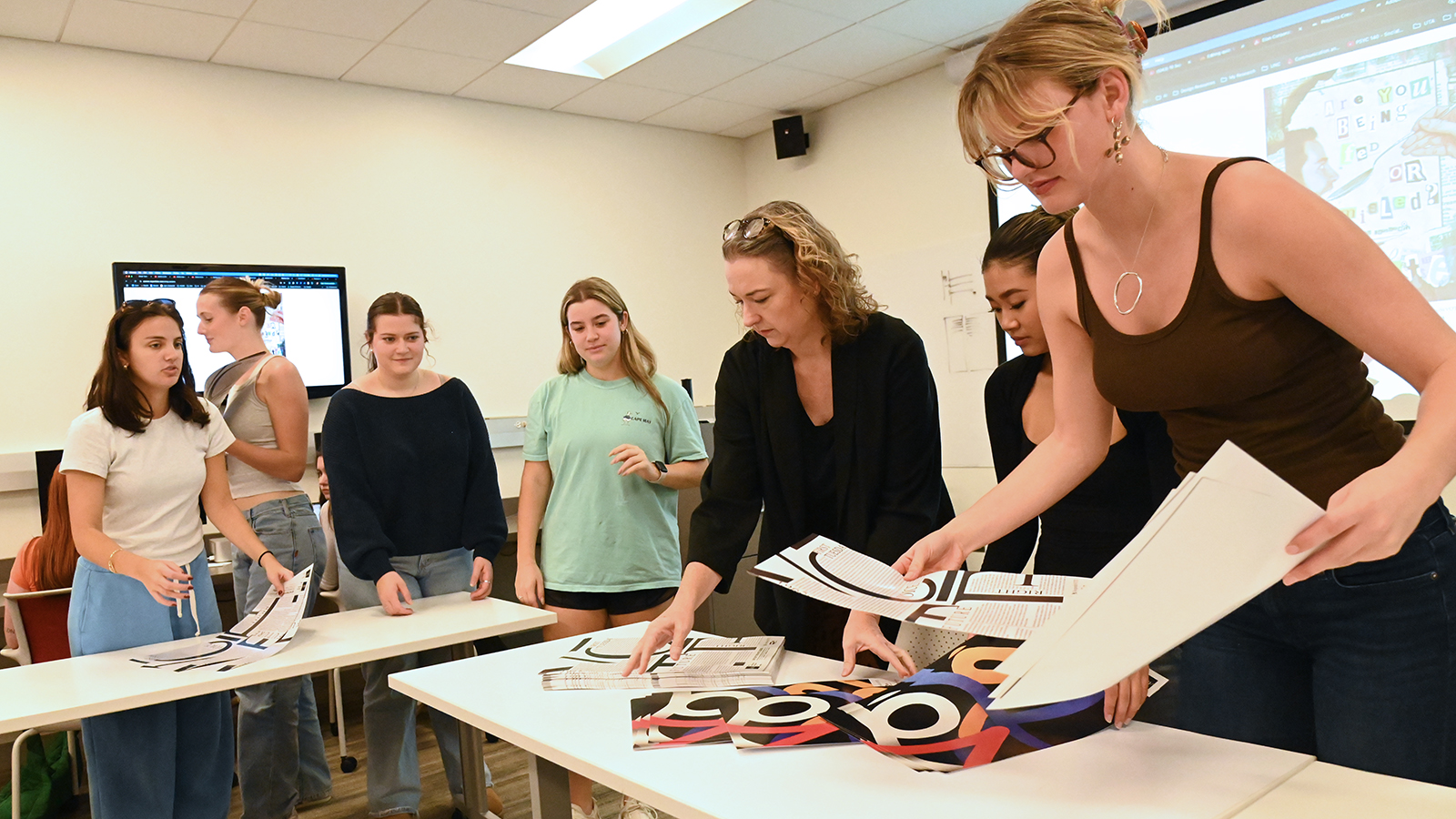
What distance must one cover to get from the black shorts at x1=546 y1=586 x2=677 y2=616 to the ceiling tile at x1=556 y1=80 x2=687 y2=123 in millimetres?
2867

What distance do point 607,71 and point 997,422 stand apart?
334 centimetres

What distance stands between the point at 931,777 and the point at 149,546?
6.30 ft

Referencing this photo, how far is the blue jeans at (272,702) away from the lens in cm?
274

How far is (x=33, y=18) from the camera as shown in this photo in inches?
134

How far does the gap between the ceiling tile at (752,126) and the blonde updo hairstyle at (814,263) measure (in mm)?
3797

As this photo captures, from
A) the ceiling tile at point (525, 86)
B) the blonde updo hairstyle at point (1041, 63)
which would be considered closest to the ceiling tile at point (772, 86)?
the ceiling tile at point (525, 86)

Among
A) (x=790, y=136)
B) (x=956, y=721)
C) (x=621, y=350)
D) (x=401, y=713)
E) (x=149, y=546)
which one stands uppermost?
(x=790, y=136)

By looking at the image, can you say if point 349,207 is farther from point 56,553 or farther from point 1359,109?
point 1359,109

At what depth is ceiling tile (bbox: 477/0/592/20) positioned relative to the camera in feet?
11.8

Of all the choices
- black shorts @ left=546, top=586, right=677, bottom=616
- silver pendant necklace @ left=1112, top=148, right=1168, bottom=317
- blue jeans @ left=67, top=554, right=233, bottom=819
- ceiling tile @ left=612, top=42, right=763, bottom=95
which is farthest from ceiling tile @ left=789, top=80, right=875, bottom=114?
silver pendant necklace @ left=1112, top=148, right=1168, bottom=317

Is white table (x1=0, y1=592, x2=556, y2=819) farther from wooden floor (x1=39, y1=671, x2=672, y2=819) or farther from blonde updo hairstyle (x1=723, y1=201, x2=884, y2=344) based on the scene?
blonde updo hairstyle (x1=723, y1=201, x2=884, y2=344)

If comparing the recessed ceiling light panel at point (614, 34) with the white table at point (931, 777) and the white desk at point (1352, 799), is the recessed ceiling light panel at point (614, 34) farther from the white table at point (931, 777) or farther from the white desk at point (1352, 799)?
the white desk at point (1352, 799)

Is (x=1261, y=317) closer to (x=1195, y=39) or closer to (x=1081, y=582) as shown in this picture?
(x=1081, y=582)

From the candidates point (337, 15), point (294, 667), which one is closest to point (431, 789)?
point (294, 667)
